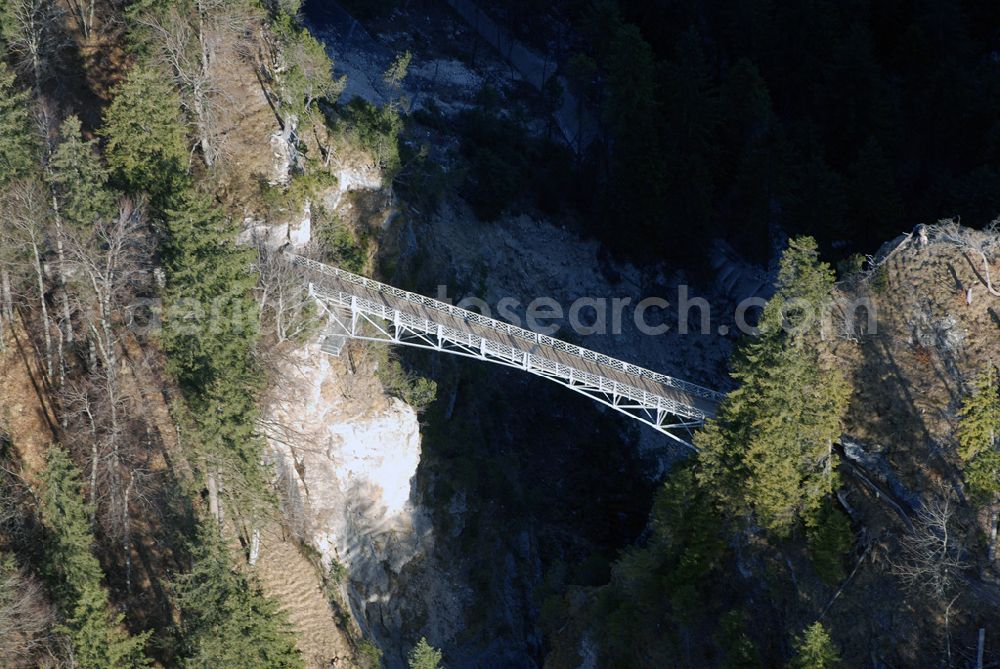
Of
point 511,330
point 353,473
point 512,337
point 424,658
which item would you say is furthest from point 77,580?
point 511,330

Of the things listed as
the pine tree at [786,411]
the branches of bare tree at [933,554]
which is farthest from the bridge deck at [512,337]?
the branches of bare tree at [933,554]

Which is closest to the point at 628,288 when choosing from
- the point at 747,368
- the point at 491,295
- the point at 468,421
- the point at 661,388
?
the point at 491,295

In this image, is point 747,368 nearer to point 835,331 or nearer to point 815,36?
point 835,331

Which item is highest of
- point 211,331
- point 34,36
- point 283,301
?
point 34,36

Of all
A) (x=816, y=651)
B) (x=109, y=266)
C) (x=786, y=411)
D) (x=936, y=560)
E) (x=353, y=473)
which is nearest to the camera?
(x=816, y=651)

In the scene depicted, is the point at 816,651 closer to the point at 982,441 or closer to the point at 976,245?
the point at 982,441

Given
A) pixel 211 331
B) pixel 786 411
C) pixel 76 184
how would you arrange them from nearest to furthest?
pixel 211 331 → pixel 76 184 → pixel 786 411

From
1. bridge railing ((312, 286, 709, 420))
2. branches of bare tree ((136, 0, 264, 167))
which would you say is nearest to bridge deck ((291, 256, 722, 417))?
bridge railing ((312, 286, 709, 420))
